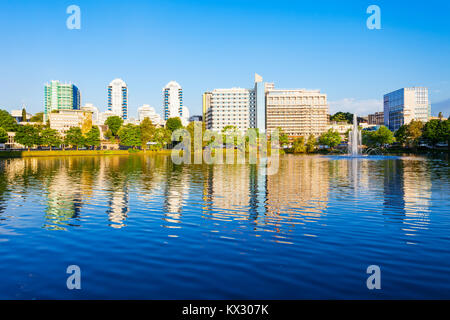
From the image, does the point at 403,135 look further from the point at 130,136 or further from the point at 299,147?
the point at 130,136

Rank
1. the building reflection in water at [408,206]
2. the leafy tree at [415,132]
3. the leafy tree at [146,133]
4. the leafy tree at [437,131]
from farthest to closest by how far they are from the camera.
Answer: the leafy tree at [146,133] → the leafy tree at [415,132] → the leafy tree at [437,131] → the building reflection in water at [408,206]

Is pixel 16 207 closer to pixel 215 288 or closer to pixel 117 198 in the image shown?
pixel 117 198

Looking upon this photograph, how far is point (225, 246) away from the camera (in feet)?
48.2

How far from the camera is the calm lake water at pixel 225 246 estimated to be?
10516 millimetres

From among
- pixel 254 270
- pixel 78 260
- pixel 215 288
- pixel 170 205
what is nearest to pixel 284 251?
pixel 254 270

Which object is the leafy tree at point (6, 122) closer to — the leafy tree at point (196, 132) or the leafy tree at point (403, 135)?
the leafy tree at point (196, 132)

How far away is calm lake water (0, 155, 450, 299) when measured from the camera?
1052 cm

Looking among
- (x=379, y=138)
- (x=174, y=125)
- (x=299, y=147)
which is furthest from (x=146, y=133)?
(x=379, y=138)

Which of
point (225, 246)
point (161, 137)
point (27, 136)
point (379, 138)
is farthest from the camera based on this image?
point (379, 138)

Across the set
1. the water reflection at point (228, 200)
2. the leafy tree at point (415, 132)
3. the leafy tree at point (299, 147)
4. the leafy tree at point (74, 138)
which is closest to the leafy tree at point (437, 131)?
the leafy tree at point (415, 132)

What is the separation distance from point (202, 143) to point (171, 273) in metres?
142

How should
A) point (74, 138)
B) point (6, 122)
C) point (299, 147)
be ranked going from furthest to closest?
point (299, 147) → point (6, 122) → point (74, 138)

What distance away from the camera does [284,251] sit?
1394cm

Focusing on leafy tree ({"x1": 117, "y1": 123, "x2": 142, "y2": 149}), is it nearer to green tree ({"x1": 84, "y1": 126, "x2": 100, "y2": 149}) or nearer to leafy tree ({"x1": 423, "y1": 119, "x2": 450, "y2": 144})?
green tree ({"x1": 84, "y1": 126, "x2": 100, "y2": 149})
